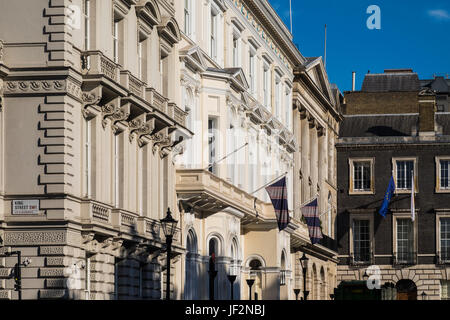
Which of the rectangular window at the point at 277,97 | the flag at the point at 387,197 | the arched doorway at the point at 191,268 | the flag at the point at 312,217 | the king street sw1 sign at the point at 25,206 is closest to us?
the king street sw1 sign at the point at 25,206

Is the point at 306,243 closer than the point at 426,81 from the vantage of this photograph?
Yes

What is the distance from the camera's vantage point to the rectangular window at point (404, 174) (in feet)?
326

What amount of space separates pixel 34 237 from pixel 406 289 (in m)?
66.6

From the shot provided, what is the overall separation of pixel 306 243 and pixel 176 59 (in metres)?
30.6

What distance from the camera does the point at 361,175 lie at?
10075 cm

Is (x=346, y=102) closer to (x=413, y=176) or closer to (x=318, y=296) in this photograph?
(x=413, y=176)

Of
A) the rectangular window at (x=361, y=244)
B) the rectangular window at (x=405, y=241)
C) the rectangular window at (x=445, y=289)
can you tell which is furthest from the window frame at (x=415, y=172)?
the rectangular window at (x=445, y=289)

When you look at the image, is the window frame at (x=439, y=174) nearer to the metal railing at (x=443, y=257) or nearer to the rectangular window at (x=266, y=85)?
the metal railing at (x=443, y=257)

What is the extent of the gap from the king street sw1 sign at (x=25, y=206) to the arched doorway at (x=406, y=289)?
215 ft

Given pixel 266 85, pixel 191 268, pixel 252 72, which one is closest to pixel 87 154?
pixel 191 268

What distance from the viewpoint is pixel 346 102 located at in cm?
10819

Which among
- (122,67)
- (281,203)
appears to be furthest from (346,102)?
(122,67)

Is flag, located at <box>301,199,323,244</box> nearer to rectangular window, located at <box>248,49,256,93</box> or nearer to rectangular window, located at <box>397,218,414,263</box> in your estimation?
rectangular window, located at <box>248,49,256,93</box>

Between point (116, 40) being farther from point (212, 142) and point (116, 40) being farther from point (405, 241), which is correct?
point (405, 241)
